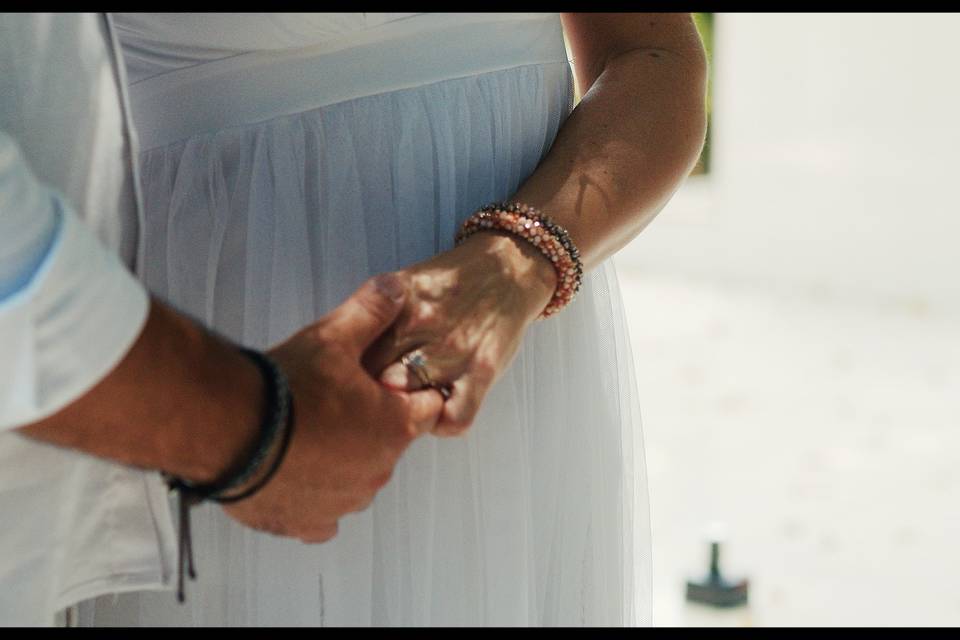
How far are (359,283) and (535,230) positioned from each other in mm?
178

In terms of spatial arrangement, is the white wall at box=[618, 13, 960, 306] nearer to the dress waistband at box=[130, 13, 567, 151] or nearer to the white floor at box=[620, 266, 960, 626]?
the white floor at box=[620, 266, 960, 626]

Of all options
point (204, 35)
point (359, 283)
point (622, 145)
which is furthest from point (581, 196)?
point (204, 35)

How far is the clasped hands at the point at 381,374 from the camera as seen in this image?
2.71 feet

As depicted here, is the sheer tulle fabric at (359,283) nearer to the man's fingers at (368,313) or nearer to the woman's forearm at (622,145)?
the woman's forearm at (622,145)

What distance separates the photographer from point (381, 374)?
35.6 inches

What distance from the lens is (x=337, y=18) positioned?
1.04m

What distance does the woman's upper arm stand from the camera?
1.25m

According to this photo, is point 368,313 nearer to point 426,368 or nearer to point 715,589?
point 426,368

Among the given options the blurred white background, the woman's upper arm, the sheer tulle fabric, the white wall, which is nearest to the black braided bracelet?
the sheer tulle fabric

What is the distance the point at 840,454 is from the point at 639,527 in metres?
2.58

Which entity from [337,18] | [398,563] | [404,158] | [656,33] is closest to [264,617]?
[398,563]

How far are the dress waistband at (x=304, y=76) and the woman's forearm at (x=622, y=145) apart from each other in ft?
0.45

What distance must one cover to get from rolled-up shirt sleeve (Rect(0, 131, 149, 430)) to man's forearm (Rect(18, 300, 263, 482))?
0.05 ft

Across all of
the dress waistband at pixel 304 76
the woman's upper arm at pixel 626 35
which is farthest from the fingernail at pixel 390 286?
the woman's upper arm at pixel 626 35
